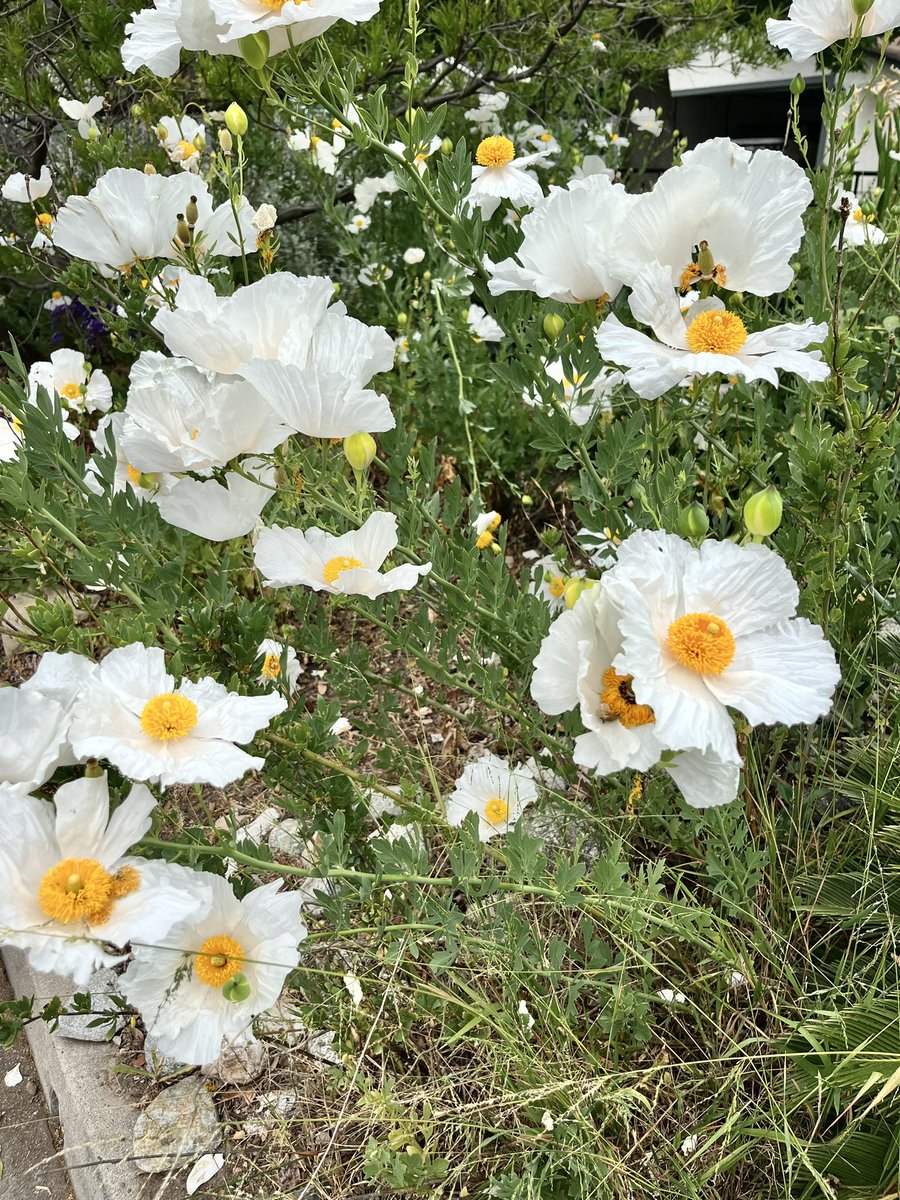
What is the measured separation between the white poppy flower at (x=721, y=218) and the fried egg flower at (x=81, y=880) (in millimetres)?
816

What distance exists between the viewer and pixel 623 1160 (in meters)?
1.38

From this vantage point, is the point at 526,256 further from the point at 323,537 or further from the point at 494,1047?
the point at 494,1047

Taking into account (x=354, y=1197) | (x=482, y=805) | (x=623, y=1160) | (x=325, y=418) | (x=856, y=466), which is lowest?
(x=354, y=1197)

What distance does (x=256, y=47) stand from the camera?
4.05 ft

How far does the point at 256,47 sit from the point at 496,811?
1.20 meters

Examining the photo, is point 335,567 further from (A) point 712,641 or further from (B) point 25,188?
(B) point 25,188

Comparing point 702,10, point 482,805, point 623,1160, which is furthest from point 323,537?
point 702,10

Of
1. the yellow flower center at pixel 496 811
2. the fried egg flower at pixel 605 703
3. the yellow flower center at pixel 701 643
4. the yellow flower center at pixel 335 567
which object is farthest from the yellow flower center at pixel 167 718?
the yellow flower center at pixel 496 811

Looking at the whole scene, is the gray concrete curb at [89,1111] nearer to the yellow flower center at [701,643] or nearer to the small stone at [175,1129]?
the small stone at [175,1129]

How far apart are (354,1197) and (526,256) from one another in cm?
136

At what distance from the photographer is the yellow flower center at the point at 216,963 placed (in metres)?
1.26

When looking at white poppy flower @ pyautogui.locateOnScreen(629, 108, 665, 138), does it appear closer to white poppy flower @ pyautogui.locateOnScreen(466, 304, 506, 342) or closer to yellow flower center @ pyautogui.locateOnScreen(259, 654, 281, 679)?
white poppy flower @ pyautogui.locateOnScreen(466, 304, 506, 342)

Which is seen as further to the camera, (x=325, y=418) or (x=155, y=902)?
(x=325, y=418)

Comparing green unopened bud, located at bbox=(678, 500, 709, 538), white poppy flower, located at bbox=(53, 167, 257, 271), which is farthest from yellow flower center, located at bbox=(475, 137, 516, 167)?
green unopened bud, located at bbox=(678, 500, 709, 538)
